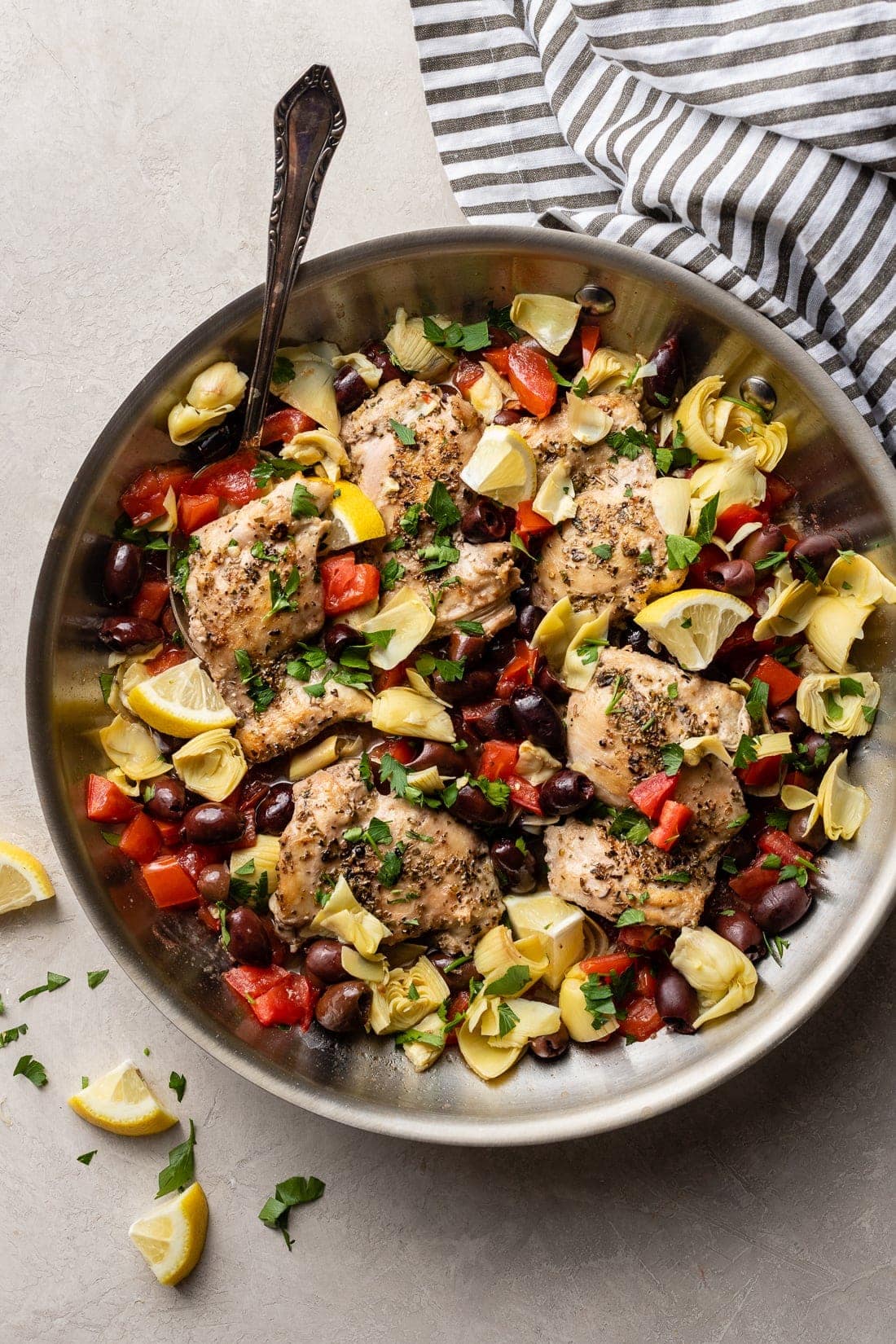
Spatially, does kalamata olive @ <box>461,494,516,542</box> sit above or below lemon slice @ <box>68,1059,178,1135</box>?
above

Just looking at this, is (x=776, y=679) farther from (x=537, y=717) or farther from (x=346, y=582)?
(x=346, y=582)

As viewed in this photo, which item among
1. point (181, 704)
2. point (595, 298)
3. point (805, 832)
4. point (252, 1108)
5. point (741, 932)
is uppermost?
point (595, 298)

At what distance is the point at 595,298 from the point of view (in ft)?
12.2

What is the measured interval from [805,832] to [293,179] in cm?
314

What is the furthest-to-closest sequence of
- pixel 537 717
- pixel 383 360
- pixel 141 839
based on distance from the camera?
pixel 383 360, pixel 141 839, pixel 537 717

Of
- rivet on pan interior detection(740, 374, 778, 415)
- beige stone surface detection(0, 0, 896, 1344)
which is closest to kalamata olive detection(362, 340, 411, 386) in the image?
beige stone surface detection(0, 0, 896, 1344)

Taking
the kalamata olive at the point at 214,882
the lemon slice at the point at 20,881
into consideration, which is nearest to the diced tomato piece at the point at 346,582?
the kalamata olive at the point at 214,882

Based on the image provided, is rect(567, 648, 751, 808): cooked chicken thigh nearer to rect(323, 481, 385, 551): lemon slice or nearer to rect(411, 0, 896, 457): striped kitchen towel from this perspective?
rect(323, 481, 385, 551): lemon slice

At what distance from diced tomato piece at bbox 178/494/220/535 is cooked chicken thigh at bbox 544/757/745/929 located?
2.01 meters

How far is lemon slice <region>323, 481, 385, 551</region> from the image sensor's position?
3684 mm

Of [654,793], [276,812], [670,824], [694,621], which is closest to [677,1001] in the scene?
[670,824]

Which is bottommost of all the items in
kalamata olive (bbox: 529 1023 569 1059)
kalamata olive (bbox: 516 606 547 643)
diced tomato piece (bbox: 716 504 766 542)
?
kalamata olive (bbox: 529 1023 569 1059)

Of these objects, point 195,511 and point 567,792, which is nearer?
point 567,792

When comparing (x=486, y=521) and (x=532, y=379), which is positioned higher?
(x=532, y=379)
